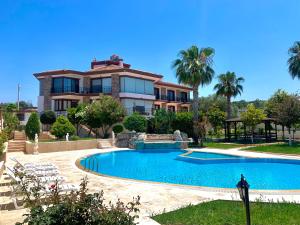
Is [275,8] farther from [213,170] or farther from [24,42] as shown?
[24,42]

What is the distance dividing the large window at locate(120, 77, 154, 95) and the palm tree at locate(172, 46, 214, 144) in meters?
9.17

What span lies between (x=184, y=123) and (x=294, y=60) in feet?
56.3

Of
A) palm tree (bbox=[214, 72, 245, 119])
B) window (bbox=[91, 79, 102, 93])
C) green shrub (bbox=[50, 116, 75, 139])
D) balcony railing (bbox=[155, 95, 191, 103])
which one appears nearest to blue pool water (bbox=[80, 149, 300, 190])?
green shrub (bbox=[50, 116, 75, 139])

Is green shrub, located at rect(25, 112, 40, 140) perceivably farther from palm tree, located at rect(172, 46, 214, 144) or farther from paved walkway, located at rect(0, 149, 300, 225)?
paved walkway, located at rect(0, 149, 300, 225)

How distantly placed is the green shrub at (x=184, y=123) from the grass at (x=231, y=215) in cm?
2286

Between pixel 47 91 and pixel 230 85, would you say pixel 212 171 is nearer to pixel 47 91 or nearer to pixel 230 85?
pixel 230 85

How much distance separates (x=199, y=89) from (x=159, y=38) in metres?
9.36

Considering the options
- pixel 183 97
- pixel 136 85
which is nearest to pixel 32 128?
pixel 136 85

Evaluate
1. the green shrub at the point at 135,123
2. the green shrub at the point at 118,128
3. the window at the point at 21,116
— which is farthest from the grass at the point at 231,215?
the window at the point at 21,116

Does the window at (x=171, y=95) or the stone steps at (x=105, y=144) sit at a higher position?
the window at (x=171, y=95)

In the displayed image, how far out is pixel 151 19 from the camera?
20172 millimetres

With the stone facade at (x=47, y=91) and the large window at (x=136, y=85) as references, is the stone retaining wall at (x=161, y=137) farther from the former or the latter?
the stone facade at (x=47, y=91)

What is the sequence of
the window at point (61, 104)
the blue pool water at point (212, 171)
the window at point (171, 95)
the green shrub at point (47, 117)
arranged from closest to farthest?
the blue pool water at point (212, 171) < the green shrub at point (47, 117) < the window at point (61, 104) < the window at point (171, 95)

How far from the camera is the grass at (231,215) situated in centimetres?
625
